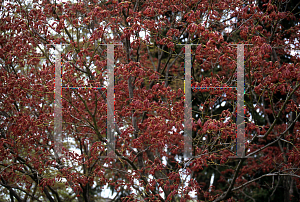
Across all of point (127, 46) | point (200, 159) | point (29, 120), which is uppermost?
point (127, 46)

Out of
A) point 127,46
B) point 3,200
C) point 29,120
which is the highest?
point 127,46

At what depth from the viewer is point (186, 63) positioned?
5555 mm

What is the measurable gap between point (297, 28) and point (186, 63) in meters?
3.15

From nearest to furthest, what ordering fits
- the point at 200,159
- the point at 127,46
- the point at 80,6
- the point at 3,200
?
the point at 200,159 < the point at 80,6 < the point at 127,46 < the point at 3,200

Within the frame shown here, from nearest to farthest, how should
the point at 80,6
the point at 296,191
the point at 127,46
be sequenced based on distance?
the point at 80,6
the point at 127,46
the point at 296,191

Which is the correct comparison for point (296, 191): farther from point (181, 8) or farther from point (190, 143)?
point (181, 8)

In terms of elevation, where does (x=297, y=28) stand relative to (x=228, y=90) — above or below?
above

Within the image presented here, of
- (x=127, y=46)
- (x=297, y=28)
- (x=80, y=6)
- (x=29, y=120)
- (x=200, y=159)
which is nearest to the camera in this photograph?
(x=200, y=159)

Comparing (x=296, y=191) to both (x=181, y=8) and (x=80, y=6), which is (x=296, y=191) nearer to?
(x=181, y=8)

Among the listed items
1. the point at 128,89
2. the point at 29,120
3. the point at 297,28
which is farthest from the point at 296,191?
the point at 29,120

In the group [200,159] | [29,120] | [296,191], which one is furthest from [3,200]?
[296,191]

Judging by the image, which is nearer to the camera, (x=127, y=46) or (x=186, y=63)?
(x=186, y=63)

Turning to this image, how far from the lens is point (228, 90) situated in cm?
524

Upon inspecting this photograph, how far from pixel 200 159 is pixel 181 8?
108 inches
